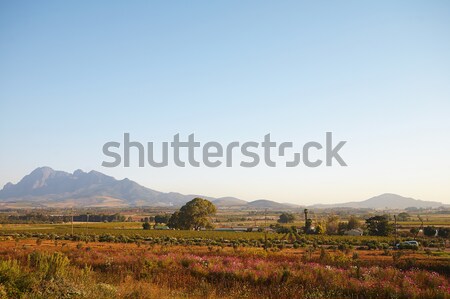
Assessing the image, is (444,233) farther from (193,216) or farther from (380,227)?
(193,216)

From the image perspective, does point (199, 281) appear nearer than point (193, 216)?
Yes

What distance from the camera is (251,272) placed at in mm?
17234

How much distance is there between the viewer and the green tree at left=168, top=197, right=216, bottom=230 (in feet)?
332

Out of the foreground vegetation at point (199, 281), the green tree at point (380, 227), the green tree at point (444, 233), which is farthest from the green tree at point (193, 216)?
the foreground vegetation at point (199, 281)

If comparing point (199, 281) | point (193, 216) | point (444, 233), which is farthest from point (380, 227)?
point (199, 281)

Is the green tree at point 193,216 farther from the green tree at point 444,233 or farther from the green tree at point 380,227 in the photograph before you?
the green tree at point 444,233

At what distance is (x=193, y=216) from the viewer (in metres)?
101

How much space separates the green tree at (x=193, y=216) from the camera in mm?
101188

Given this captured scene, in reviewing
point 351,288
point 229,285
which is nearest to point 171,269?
point 229,285

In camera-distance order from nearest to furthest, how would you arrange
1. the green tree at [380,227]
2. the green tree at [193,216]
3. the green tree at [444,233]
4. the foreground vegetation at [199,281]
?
the foreground vegetation at [199,281], the green tree at [444,233], the green tree at [380,227], the green tree at [193,216]

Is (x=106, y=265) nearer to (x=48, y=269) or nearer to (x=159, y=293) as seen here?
(x=48, y=269)

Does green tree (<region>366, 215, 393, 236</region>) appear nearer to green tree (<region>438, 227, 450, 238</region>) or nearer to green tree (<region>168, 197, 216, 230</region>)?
green tree (<region>438, 227, 450, 238</region>)

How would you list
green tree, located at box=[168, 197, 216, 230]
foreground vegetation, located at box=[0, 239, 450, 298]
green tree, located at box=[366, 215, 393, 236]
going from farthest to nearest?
1. green tree, located at box=[168, 197, 216, 230]
2. green tree, located at box=[366, 215, 393, 236]
3. foreground vegetation, located at box=[0, 239, 450, 298]

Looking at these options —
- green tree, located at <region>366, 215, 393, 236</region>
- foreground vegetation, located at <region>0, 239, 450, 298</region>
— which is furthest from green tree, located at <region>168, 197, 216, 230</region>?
foreground vegetation, located at <region>0, 239, 450, 298</region>
